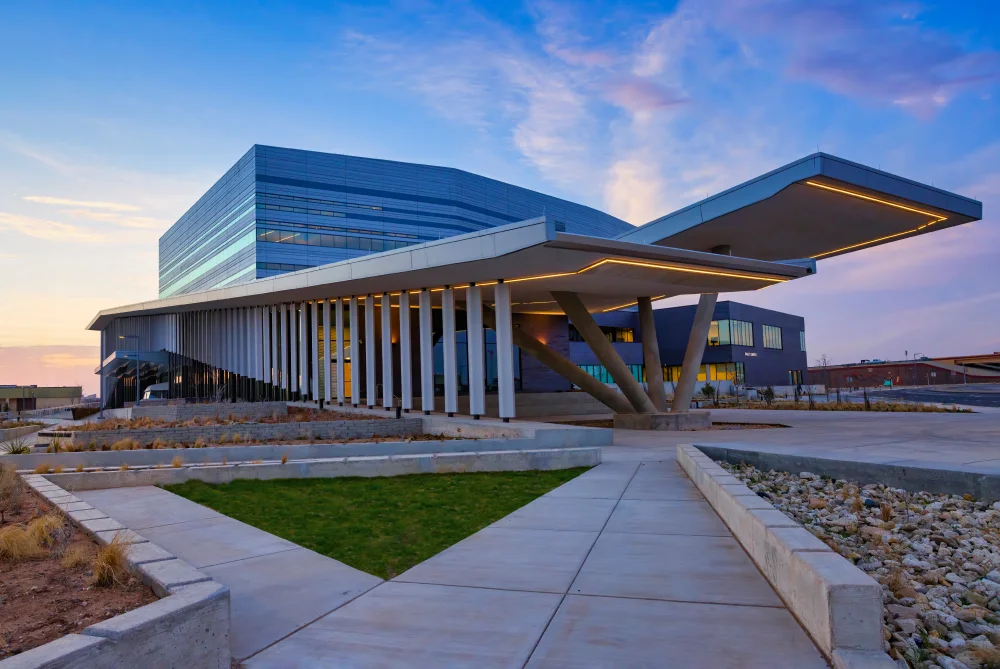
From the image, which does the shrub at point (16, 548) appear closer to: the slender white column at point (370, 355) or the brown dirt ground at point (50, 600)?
the brown dirt ground at point (50, 600)

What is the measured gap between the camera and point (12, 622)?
168 inches

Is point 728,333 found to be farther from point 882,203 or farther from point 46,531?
point 46,531

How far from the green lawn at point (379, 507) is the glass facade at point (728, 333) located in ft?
204

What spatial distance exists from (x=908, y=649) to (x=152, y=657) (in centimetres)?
468

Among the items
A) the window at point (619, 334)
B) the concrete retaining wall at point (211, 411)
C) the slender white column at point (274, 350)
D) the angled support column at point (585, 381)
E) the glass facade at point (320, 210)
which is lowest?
the concrete retaining wall at point (211, 411)

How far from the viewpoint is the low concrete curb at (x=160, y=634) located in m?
3.20

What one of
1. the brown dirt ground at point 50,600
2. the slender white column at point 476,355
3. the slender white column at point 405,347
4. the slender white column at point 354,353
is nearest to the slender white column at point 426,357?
the slender white column at point 405,347

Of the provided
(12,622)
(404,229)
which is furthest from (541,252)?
(404,229)

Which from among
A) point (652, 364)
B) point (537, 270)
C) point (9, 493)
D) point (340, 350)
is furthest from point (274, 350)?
point (9, 493)

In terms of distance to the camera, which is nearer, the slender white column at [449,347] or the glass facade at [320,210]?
the slender white column at [449,347]

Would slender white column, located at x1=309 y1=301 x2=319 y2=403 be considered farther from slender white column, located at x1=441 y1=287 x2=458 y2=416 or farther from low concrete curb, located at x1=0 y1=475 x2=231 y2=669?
low concrete curb, located at x1=0 y1=475 x2=231 y2=669

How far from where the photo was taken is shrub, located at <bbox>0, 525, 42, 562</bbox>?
19.4 ft

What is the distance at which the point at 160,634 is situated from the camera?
359 centimetres

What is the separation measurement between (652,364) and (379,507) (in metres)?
19.2
